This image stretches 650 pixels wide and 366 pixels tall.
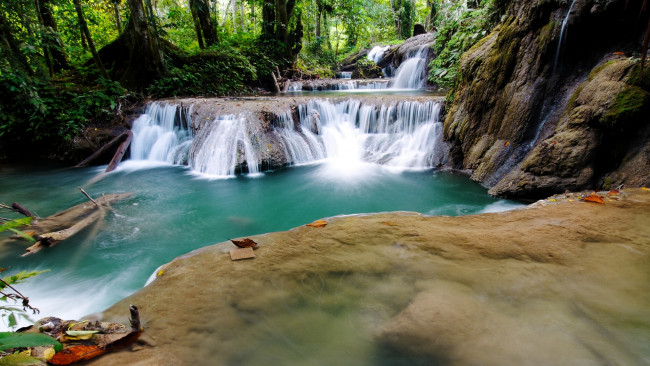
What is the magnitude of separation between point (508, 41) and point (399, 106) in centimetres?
319

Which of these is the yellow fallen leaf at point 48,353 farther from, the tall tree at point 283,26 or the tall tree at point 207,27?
the tall tree at point 283,26

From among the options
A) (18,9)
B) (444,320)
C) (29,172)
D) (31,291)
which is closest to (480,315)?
(444,320)

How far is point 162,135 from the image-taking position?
9.18 m

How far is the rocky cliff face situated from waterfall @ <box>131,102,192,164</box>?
784cm

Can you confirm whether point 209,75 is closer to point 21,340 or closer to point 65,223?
point 65,223

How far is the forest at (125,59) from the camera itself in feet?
26.9

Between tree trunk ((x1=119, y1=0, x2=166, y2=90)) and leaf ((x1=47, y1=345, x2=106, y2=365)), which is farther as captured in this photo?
tree trunk ((x1=119, y1=0, x2=166, y2=90))

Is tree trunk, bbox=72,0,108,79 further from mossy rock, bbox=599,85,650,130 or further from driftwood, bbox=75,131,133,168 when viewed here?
mossy rock, bbox=599,85,650,130

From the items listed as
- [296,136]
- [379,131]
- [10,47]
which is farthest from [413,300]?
[10,47]

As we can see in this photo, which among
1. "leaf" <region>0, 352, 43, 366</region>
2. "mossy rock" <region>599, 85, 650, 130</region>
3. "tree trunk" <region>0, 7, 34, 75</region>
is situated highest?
"tree trunk" <region>0, 7, 34, 75</region>

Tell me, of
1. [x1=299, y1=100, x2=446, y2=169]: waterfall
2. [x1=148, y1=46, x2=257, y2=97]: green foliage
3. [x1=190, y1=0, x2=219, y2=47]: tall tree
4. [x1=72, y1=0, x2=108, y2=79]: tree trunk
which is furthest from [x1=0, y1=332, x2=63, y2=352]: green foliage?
[x1=190, y1=0, x2=219, y2=47]: tall tree

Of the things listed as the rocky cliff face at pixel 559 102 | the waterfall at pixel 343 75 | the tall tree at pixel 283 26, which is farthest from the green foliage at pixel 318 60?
the rocky cliff face at pixel 559 102

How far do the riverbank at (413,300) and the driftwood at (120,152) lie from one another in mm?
7202

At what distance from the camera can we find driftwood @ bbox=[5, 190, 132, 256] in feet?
13.1
